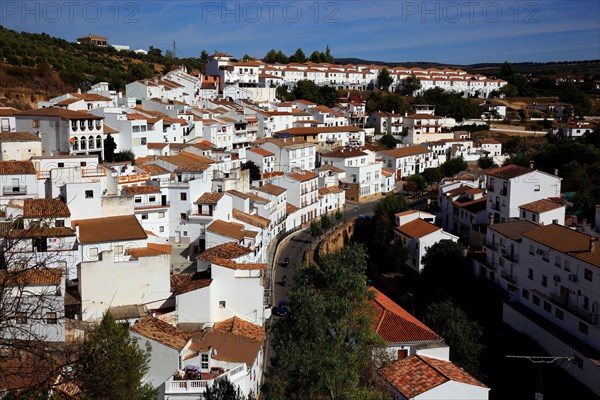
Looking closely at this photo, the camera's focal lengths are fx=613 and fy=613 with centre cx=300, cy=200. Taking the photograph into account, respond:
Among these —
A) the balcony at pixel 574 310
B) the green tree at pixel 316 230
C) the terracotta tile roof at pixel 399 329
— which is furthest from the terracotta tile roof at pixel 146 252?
the balcony at pixel 574 310

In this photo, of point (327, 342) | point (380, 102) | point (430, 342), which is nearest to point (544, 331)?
point (430, 342)

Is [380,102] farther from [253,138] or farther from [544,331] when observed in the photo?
[544,331]

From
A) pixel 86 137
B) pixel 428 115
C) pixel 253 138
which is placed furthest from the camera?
pixel 428 115

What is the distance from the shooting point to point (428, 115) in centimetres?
5544

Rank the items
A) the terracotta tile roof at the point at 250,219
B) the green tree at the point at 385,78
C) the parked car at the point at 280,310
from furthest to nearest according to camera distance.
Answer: the green tree at the point at 385,78, the terracotta tile roof at the point at 250,219, the parked car at the point at 280,310

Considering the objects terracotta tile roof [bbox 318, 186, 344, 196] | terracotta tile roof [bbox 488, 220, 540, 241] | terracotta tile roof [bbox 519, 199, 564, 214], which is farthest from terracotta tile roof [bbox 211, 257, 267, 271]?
terracotta tile roof [bbox 318, 186, 344, 196]

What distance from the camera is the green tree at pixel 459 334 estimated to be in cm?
1619

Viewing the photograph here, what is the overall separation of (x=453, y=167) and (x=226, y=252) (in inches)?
1150

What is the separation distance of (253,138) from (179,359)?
95.2 ft

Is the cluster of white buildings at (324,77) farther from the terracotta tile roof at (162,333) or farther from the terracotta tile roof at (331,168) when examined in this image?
the terracotta tile roof at (162,333)

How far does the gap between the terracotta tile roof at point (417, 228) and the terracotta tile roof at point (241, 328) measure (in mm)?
11331

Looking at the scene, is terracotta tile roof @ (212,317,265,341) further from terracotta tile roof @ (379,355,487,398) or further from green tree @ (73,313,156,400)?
green tree @ (73,313,156,400)

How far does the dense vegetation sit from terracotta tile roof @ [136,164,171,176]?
708 inches

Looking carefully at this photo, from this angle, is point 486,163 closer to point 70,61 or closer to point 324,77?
point 324,77
